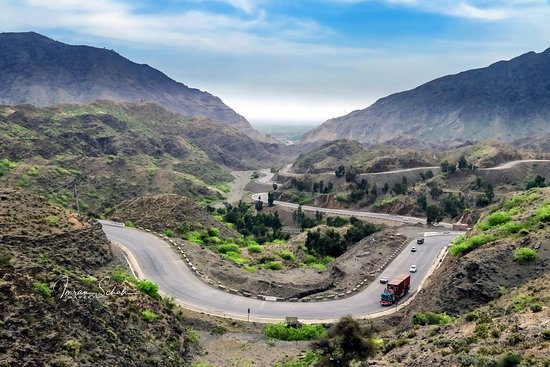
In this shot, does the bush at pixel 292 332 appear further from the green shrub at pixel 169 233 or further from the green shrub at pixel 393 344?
the green shrub at pixel 169 233

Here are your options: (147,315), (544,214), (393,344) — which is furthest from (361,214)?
(393,344)

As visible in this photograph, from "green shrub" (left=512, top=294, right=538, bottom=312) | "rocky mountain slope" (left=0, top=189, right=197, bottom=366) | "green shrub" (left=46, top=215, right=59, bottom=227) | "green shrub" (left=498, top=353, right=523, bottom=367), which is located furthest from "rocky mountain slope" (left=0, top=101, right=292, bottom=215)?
"green shrub" (left=498, top=353, right=523, bottom=367)

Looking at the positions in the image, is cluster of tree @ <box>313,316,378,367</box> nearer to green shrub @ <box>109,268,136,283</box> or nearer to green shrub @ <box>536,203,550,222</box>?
green shrub @ <box>109,268,136,283</box>

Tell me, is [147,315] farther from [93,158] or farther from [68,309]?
[93,158]

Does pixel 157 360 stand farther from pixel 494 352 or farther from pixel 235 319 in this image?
pixel 494 352

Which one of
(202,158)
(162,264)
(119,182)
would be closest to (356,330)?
(162,264)
